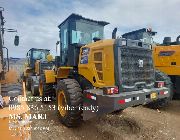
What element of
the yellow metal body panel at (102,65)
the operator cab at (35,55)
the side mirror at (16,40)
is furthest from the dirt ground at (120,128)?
the operator cab at (35,55)

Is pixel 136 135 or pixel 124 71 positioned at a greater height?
pixel 124 71

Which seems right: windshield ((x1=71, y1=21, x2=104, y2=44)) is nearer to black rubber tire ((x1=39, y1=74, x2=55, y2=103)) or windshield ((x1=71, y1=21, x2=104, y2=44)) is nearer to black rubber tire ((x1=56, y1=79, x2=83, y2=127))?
black rubber tire ((x1=56, y1=79, x2=83, y2=127))

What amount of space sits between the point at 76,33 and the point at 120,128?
2.81 m

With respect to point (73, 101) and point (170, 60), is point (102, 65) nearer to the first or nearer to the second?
point (73, 101)

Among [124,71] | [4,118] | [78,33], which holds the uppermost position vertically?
[78,33]

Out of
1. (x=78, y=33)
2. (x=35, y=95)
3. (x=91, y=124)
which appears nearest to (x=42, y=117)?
(x=91, y=124)

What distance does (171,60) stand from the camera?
25.2 feet

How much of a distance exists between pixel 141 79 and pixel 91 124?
169 cm

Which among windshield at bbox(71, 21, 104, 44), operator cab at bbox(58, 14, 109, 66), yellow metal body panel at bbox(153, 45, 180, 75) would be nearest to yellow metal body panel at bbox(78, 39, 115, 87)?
operator cab at bbox(58, 14, 109, 66)

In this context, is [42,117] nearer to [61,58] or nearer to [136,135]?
[61,58]

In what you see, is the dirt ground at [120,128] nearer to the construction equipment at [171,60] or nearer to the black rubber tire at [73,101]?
the black rubber tire at [73,101]

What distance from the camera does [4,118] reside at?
8.24ft

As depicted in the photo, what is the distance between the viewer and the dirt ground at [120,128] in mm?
4859

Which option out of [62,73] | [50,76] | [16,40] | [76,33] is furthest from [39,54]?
[76,33]
